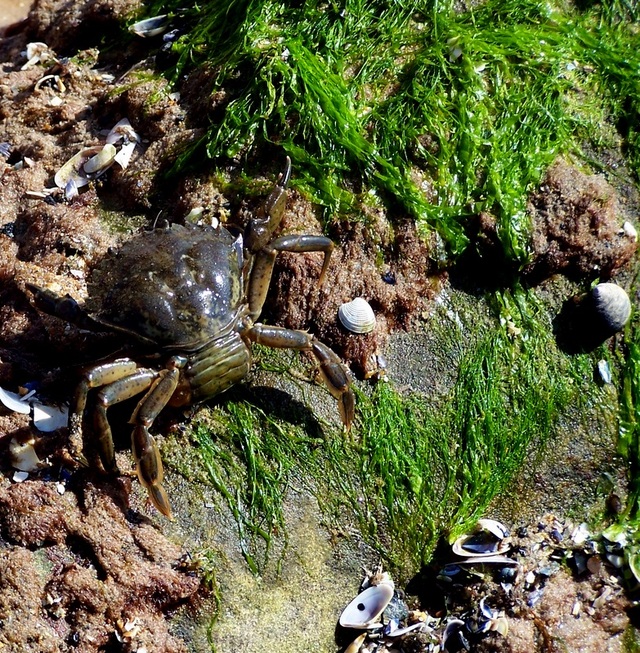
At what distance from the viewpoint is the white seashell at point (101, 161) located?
4473mm

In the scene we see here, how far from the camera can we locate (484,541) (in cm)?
388

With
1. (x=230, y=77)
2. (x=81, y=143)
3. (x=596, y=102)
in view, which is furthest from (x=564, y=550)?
(x=81, y=143)

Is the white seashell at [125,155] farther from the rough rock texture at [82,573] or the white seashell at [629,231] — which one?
the white seashell at [629,231]

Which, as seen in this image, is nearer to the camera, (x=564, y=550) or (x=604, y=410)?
(x=564, y=550)

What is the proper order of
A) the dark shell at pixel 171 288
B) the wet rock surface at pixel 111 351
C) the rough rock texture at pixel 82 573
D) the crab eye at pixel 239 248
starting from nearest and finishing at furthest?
the rough rock texture at pixel 82 573
the wet rock surface at pixel 111 351
the dark shell at pixel 171 288
the crab eye at pixel 239 248

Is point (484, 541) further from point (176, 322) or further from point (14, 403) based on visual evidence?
point (14, 403)

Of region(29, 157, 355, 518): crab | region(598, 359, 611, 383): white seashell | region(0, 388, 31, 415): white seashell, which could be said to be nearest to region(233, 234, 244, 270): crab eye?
region(29, 157, 355, 518): crab

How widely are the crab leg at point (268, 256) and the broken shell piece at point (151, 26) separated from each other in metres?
2.14

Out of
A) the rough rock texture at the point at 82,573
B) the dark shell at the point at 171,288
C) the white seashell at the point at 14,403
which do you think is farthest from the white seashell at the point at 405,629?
the white seashell at the point at 14,403

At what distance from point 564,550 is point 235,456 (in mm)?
1915

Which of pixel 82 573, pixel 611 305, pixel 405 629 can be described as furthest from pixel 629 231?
pixel 82 573

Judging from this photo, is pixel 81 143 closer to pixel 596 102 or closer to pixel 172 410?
pixel 172 410

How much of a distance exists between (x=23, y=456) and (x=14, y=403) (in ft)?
0.96

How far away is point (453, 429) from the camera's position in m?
4.09
